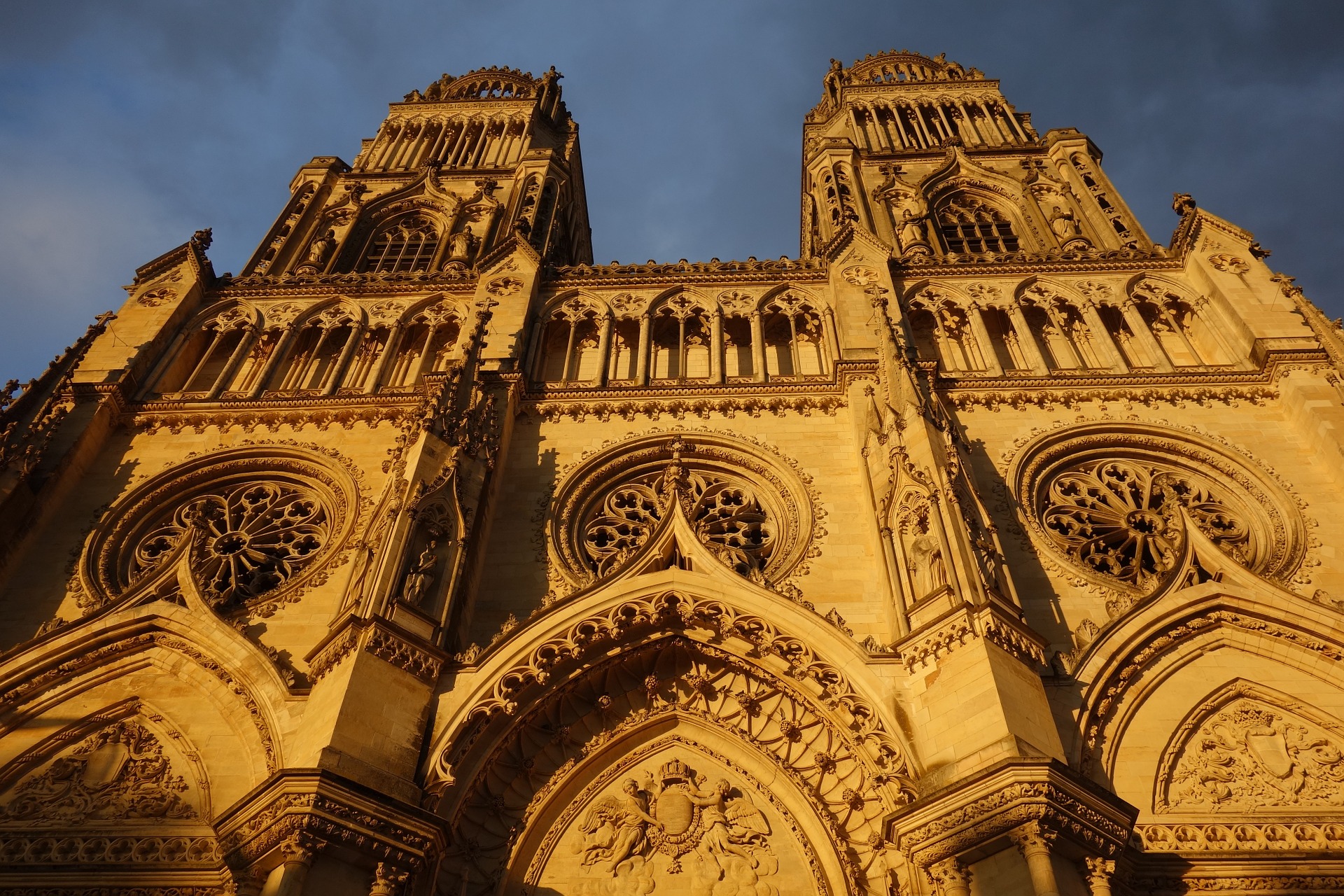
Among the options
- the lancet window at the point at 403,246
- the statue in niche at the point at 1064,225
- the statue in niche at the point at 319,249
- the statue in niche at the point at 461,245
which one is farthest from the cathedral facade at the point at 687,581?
the lancet window at the point at 403,246

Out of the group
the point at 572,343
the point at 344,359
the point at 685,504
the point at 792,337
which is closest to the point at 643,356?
the point at 572,343

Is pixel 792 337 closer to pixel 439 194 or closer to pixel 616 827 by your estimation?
pixel 616 827

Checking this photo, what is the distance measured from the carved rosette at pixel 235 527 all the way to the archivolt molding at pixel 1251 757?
11278 millimetres

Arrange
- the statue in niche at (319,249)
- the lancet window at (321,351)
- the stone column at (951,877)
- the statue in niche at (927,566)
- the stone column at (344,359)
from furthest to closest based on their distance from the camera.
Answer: the statue in niche at (319,249)
the lancet window at (321,351)
the stone column at (344,359)
the statue in niche at (927,566)
the stone column at (951,877)

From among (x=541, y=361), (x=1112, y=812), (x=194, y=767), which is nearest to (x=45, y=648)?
(x=194, y=767)

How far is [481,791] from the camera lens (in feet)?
35.0

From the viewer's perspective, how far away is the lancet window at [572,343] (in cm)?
1766

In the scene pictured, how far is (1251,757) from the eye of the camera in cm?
1089

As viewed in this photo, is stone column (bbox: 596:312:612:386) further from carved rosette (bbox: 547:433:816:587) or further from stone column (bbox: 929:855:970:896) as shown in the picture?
stone column (bbox: 929:855:970:896)

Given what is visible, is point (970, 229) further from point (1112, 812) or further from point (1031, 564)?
point (1112, 812)

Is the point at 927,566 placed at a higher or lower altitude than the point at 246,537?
lower

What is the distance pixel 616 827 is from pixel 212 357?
43.0 ft

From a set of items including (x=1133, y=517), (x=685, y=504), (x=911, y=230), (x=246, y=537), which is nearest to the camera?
(x=685, y=504)

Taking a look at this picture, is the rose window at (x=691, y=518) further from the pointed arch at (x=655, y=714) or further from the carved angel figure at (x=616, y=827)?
Result: the carved angel figure at (x=616, y=827)
